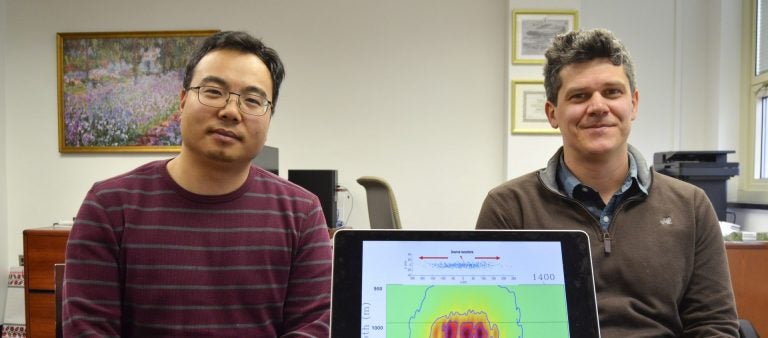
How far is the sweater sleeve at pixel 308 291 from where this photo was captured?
40.3 inches

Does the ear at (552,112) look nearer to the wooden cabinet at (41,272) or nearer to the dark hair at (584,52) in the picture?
the dark hair at (584,52)

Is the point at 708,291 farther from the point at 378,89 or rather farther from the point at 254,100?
the point at 378,89

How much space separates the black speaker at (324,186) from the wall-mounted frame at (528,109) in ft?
4.05

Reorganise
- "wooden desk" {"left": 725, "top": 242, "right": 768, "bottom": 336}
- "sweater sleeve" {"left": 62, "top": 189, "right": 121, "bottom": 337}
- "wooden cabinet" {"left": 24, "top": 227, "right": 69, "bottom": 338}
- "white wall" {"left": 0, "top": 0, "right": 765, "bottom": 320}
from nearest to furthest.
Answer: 1. "sweater sleeve" {"left": 62, "top": 189, "right": 121, "bottom": 337}
2. "wooden desk" {"left": 725, "top": 242, "right": 768, "bottom": 336}
3. "wooden cabinet" {"left": 24, "top": 227, "right": 69, "bottom": 338}
4. "white wall" {"left": 0, "top": 0, "right": 765, "bottom": 320}

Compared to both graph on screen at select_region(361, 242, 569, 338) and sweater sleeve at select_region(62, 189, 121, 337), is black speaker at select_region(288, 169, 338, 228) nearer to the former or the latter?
sweater sleeve at select_region(62, 189, 121, 337)

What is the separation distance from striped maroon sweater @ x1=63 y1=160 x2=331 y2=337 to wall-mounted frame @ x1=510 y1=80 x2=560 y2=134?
2.42 metres

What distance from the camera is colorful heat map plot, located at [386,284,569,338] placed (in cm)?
67

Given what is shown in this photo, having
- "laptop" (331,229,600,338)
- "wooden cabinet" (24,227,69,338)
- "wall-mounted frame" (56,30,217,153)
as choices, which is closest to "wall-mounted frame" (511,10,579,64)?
"wall-mounted frame" (56,30,217,153)

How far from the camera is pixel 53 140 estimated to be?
3484 millimetres

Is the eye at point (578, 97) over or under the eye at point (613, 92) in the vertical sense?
under

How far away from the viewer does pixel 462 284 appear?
0.69 metres

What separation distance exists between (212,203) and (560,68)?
83 cm

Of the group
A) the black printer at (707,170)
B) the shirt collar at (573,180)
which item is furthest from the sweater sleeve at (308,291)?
the black printer at (707,170)

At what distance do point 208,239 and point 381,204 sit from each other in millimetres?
1753
